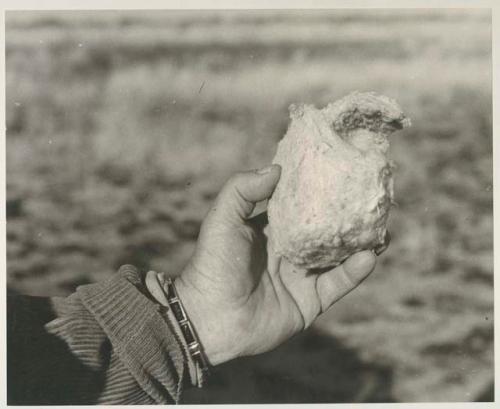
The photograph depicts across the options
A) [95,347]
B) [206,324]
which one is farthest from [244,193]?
[95,347]

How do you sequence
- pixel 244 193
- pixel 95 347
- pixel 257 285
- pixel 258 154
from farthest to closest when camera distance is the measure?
pixel 258 154 → pixel 257 285 → pixel 244 193 → pixel 95 347

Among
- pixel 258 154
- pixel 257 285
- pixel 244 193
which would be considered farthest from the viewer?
pixel 258 154

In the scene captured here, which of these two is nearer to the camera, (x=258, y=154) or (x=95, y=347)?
(x=95, y=347)

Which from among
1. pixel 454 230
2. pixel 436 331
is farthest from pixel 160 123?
pixel 436 331

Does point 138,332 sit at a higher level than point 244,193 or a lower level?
lower

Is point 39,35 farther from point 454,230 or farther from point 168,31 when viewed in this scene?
point 454,230

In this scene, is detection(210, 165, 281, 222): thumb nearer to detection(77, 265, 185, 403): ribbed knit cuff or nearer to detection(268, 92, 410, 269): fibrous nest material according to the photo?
detection(268, 92, 410, 269): fibrous nest material

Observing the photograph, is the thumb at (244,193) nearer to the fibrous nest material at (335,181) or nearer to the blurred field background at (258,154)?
the fibrous nest material at (335,181)

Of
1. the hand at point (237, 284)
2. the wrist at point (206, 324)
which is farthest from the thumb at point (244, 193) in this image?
the wrist at point (206, 324)

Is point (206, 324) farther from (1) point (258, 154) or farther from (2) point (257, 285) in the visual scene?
(1) point (258, 154)
